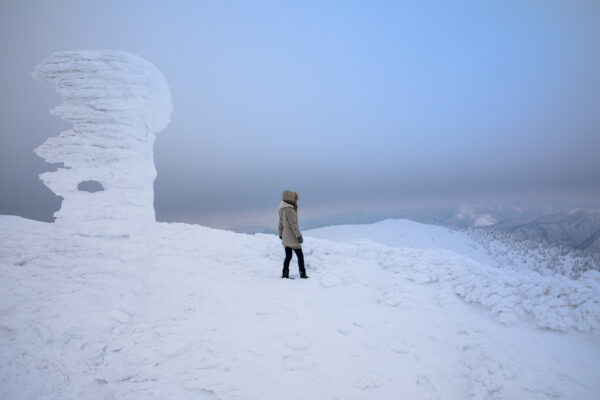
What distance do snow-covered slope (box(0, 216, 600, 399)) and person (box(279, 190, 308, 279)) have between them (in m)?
0.64

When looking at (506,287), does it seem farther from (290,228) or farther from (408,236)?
(408,236)

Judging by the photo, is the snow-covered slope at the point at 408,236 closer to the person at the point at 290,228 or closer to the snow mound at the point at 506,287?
the snow mound at the point at 506,287

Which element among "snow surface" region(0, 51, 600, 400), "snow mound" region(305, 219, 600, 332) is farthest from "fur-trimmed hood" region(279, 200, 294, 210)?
"snow mound" region(305, 219, 600, 332)

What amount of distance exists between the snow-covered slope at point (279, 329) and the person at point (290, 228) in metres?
0.64

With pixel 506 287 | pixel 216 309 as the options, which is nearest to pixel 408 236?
pixel 506 287

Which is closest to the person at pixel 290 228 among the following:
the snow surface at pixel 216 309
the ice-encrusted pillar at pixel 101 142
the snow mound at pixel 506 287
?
the snow surface at pixel 216 309

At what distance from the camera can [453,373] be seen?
13.8 ft

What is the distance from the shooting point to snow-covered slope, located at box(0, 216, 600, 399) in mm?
3973

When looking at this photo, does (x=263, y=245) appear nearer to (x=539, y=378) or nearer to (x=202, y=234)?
(x=202, y=234)

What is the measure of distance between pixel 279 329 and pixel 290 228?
11.5ft

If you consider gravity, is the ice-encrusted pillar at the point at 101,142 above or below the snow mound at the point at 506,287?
above

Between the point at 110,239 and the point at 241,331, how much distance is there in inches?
232

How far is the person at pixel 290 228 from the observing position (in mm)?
8391

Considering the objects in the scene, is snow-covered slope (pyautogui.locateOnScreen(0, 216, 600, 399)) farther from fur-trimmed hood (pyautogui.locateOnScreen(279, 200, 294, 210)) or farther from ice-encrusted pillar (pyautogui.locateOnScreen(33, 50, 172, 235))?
fur-trimmed hood (pyautogui.locateOnScreen(279, 200, 294, 210))
